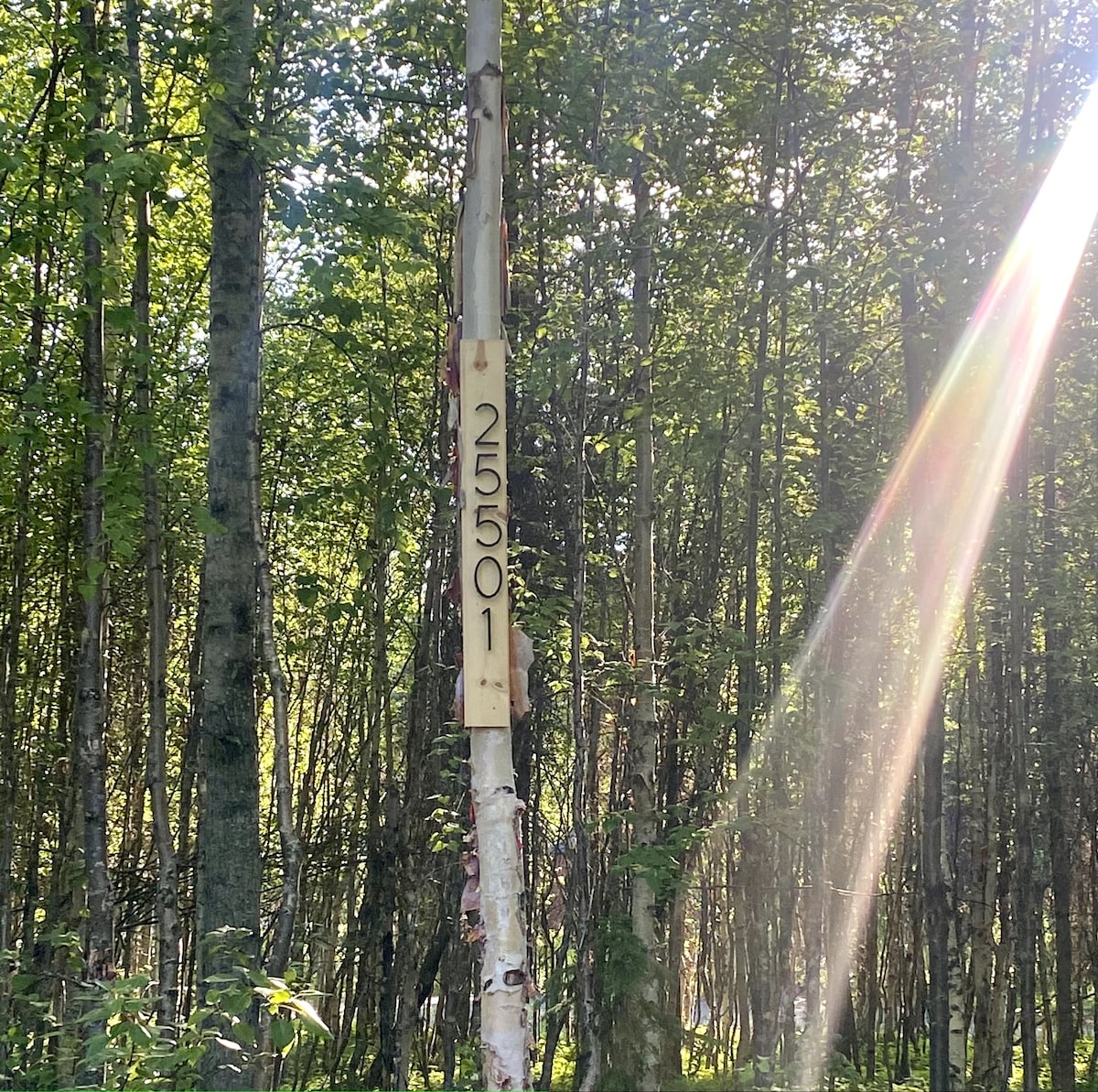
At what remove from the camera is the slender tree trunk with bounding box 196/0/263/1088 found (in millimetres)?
3215

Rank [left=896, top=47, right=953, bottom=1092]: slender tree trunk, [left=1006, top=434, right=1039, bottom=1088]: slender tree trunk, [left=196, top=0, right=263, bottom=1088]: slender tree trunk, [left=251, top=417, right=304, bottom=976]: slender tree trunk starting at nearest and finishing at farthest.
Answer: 1. [left=196, top=0, right=263, bottom=1088]: slender tree trunk
2. [left=251, top=417, right=304, bottom=976]: slender tree trunk
3. [left=896, top=47, right=953, bottom=1092]: slender tree trunk
4. [left=1006, top=434, right=1039, bottom=1088]: slender tree trunk

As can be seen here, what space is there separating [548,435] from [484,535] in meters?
3.78

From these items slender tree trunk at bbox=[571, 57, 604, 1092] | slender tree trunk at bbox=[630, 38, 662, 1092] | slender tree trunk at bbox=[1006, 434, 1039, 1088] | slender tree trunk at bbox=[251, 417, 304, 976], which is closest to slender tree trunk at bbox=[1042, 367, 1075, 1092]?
slender tree trunk at bbox=[1006, 434, 1039, 1088]

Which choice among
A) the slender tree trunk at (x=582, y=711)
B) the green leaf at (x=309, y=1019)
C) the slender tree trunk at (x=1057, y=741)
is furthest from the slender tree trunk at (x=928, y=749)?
the green leaf at (x=309, y=1019)

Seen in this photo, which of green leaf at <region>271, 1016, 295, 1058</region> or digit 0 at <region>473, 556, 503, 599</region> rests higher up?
digit 0 at <region>473, 556, 503, 599</region>

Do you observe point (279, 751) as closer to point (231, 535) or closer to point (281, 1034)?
point (231, 535)

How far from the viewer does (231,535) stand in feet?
11.4

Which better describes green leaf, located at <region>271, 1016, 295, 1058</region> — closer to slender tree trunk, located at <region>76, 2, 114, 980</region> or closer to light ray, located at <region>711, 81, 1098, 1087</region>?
slender tree trunk, located at <region>76, 2, 114, 980</region>

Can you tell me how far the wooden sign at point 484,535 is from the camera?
6.07 feet

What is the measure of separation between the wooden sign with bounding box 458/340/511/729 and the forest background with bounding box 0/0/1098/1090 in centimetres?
60

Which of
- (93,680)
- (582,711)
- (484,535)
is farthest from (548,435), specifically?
(484,535)

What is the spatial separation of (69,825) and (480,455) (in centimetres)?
527

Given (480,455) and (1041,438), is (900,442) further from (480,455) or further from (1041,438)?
(480,455)

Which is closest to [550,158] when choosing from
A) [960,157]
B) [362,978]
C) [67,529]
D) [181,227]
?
[960,157]
